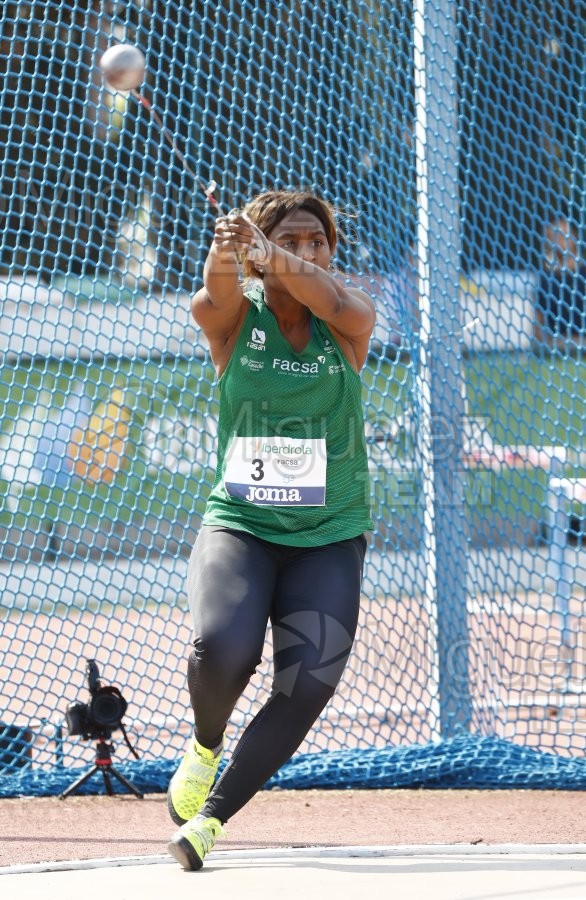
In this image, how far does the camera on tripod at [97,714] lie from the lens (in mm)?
4617

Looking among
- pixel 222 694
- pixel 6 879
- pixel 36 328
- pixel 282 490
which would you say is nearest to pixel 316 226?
pixel 282 490

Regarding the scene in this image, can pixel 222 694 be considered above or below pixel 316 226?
below

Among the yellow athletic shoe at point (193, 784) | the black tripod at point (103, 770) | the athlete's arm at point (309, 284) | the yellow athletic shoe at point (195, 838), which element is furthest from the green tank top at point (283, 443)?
the black tripod at point (103, 770)

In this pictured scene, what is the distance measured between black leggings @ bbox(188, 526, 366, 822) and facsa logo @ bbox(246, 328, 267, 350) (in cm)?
59

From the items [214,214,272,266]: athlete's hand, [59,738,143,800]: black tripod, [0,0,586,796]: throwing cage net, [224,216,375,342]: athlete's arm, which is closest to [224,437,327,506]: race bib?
[224,216,375,342]: athlete's arm

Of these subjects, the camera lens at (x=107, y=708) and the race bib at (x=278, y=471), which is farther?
the camera lens at (x=107, y=708)

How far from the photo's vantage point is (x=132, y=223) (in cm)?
606

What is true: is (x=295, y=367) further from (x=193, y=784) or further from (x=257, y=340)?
(x=193, y=784)

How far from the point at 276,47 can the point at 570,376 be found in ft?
7.77

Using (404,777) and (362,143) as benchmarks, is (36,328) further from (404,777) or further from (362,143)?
(404,777)

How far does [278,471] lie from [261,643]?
1.68 ft

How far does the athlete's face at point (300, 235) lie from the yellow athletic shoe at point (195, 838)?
65.6 inches

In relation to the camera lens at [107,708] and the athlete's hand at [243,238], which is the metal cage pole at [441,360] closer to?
the camera lens at [107,708]

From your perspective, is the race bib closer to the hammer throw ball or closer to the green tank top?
the green tank top
